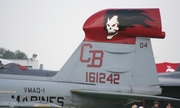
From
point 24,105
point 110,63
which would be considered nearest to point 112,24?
point 110,63

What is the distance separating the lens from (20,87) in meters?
9.17

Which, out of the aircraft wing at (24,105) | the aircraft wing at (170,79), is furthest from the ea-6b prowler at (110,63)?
the aircraft wing at (170,79)

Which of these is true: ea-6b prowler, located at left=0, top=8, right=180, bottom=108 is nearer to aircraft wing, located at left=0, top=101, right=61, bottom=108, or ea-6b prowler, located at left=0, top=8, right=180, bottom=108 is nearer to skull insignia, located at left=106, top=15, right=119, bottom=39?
skull insignia, located at left=106, top=15, right=119, bottom=39

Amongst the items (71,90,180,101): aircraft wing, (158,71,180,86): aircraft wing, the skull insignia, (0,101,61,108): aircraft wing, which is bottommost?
(0,101,61,108): aircraft wing

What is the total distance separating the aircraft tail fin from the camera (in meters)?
9.64

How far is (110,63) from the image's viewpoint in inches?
384

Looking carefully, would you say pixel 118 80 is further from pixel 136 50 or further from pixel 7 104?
pixel 7 104

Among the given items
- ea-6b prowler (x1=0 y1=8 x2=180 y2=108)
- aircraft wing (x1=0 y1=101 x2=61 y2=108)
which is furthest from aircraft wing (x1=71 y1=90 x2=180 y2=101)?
aircraft wing (x1=0 y1=101 x2=61 y2=108)

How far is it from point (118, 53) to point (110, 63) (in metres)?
0.28

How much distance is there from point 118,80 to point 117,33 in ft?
3.39

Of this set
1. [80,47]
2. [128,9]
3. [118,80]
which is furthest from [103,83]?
[128,9]

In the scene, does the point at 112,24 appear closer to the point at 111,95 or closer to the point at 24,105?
the point at 111,95

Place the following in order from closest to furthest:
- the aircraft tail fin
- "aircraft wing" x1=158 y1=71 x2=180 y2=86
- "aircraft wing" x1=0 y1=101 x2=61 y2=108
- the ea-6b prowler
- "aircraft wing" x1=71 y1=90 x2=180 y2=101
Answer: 1. "aircraft wing" x1=0 y1=101 x2=61 y2=108
2. "aircraft wing" x1=71 y1=90 x2=180 y2=101
3. the ea-6b prowler
4. the aircraft tail fin
5. "aircraft wing" x1=158 y1=71 x2=180 y2=86

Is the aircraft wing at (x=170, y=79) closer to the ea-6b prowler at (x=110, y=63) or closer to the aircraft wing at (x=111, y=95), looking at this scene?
the ea-6b prowler at (x=110, y=63)
